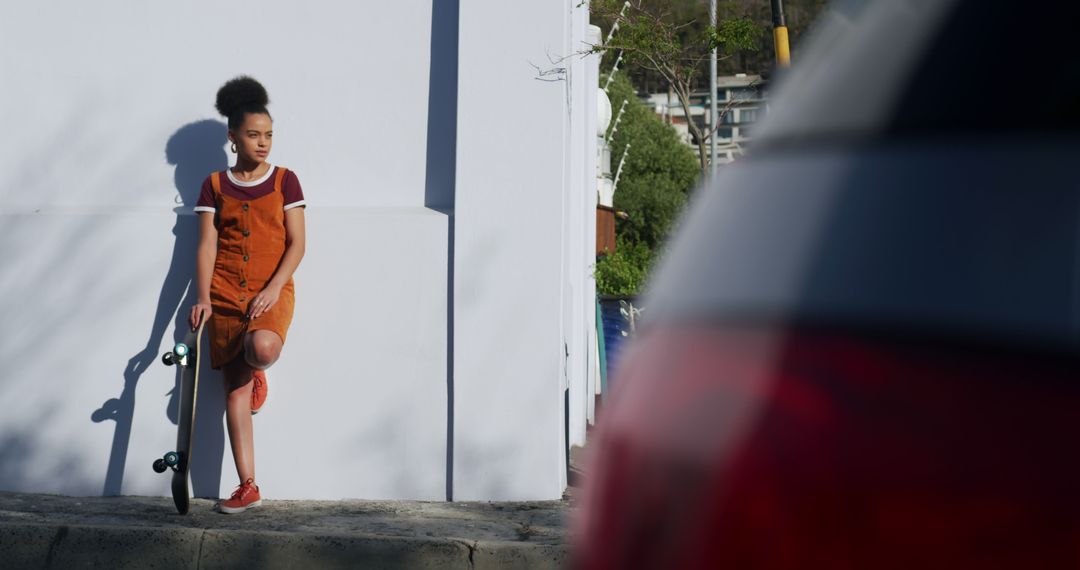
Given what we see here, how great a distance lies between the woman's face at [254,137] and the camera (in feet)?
21.0

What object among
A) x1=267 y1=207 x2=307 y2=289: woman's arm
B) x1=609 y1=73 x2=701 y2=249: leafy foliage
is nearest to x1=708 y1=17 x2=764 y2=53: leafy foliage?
x1=267 y1=207 x2=307 y2=289: woman's arm

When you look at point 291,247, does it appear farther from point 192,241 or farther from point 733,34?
point 733,34

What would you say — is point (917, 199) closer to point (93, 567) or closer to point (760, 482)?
point (760, 482)

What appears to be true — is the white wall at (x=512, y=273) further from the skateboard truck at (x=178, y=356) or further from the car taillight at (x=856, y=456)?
the car taillight at (x=856, y=456)

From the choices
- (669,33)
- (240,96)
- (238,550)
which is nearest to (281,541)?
(238,550)

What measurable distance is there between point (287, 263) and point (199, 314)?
1.47 ft

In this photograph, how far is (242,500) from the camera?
6246 mm

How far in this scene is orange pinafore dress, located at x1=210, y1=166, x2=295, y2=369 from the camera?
6.33 m

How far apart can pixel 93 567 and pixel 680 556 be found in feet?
16.1

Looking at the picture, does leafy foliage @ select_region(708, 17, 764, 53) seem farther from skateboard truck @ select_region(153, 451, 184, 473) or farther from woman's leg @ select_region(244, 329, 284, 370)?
skateboard truck @ select_region(153, 451, 184, 473)

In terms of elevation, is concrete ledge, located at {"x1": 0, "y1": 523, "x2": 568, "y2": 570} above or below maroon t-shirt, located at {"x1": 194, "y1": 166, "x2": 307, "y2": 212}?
below

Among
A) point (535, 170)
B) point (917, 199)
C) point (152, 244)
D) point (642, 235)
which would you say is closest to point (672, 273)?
point (917, 199)

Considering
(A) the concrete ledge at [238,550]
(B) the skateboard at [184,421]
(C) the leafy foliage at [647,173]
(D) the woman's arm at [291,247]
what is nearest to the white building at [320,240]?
(D) the woman's arm at [291,247]

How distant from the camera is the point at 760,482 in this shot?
32.6 inches
